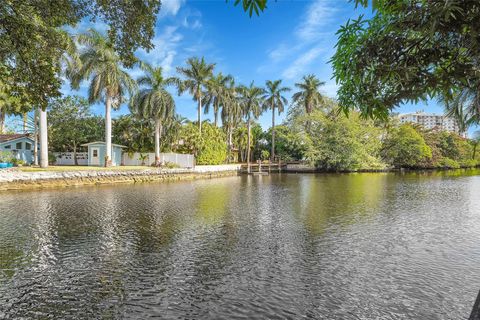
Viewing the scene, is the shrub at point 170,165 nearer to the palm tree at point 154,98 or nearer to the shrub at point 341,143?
the palm tree at point 154,98

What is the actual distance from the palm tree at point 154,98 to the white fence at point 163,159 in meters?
4.47

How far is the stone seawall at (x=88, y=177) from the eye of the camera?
22297mm

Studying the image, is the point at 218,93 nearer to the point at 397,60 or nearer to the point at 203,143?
the point at 203,143

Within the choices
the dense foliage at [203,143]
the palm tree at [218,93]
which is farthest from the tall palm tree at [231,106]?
the dense foliage at [203,143]

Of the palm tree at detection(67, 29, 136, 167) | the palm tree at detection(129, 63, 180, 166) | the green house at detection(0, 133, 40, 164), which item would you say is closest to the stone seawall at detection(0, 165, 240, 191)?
the palm tree at detection(129, 63, 180, 166)

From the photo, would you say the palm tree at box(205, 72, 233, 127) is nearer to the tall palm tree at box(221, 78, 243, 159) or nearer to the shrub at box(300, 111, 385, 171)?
the tall palm tree at box(221, 78, 243, 159)

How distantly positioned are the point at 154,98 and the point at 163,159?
8.91 m

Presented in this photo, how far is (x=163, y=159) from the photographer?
4016 centimetres

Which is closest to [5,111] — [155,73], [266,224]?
[155,73]

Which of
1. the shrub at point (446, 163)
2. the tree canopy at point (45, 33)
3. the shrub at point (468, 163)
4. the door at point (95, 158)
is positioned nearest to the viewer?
the tree canopy at point (45, 33)

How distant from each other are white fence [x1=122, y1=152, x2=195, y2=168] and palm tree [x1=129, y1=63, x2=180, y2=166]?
4473 mm

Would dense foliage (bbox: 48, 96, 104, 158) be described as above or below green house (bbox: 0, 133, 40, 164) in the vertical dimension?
above

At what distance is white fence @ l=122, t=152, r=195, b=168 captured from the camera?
40.1 meters

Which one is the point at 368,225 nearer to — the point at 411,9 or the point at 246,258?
the point at 246,258
